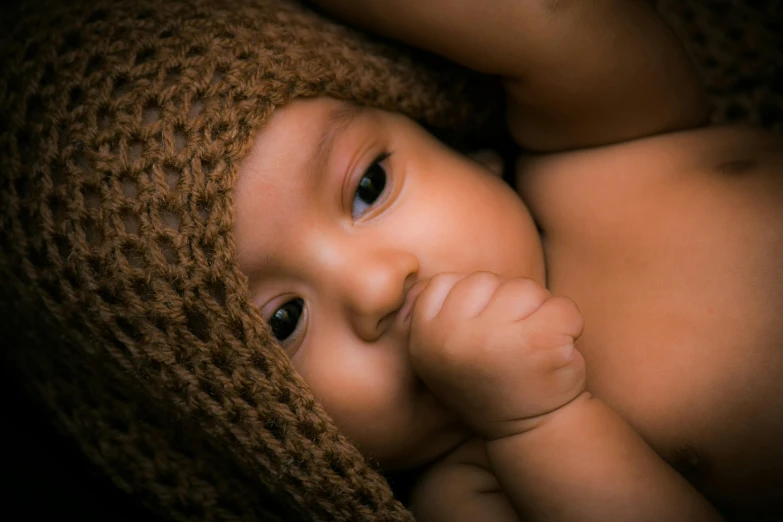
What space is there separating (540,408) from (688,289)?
0.31 m

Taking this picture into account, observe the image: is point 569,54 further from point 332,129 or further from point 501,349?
point 501,349

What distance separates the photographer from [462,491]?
1102 mm

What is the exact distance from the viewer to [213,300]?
3.18 feet

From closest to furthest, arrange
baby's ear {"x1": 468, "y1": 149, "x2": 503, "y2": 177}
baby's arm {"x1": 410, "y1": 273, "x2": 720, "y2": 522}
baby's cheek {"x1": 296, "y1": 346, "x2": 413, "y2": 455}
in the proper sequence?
baby's arm {"x1": 410, "y1": 273, "x2": 720, "y2": 522} < baby's cheek {"x1": 296, "y1": 346, "x2": 413, "y2": 455} < baby's ear {"x1": 468, "y1": 149, "x2": 503, "y2": 177}

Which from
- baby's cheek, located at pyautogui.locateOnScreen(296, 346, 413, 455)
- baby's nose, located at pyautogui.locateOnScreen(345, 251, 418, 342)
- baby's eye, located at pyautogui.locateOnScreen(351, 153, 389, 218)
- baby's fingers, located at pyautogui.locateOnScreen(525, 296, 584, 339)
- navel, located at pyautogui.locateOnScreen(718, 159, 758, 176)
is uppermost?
baby's eye, located at pyautogui.locateOnScreen(351, 153, 389, 218)

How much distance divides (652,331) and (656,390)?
91mm

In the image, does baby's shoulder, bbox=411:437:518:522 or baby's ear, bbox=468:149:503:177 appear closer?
baby's shoulder, bbox=411:437:518:522

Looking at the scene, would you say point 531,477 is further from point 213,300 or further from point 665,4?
point 665,4

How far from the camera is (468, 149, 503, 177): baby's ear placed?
1.35m

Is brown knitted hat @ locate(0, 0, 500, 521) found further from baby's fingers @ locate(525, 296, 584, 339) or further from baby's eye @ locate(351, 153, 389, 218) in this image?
baby's fingers @ locate(525, 296, 584, 339)

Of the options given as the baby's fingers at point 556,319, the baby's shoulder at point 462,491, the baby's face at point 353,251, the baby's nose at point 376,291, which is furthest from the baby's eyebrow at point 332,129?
the baby's shoulder at point 462,491

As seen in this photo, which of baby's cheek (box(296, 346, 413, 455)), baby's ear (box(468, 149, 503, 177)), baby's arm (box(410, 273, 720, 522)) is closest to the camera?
baby's arm (box(410, 273, 720, 522))

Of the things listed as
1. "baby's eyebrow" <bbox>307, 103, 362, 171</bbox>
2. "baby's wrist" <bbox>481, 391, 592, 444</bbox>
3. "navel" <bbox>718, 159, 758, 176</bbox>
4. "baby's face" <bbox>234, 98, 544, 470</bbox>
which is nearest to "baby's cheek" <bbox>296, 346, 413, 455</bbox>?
"baby's face" <bbox>234, 98, 544, 470</bbox>

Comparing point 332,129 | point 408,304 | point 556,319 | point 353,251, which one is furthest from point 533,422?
point 332,129
